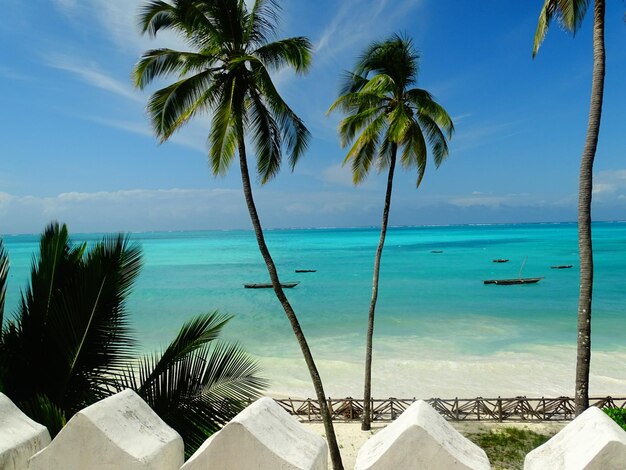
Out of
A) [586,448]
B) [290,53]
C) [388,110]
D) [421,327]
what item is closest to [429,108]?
[388,110]

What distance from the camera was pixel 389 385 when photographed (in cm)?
1930

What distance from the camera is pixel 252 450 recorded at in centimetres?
166

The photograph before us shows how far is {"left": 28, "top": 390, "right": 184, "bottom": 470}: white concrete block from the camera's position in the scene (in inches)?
69.4

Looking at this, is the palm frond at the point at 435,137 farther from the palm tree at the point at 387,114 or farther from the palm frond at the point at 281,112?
the palm frond at the point at 281,112

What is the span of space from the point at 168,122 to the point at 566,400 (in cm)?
1393

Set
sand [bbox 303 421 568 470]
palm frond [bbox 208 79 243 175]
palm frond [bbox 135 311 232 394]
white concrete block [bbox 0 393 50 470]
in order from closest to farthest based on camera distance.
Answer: white concrete block [bbox 0 393 50 470], palm frond [bbox 135 311 232 394], palm frond [bbox 208 79 243 175], sand [bbox 303 421 568 470]

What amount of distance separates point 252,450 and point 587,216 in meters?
8.00

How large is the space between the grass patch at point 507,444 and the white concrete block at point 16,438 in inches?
426

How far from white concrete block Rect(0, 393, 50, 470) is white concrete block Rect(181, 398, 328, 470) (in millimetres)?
956

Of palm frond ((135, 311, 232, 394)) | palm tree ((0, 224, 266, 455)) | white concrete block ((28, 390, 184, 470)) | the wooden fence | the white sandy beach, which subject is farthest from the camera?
the white sandy beach

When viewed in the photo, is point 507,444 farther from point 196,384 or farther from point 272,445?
point 272,445

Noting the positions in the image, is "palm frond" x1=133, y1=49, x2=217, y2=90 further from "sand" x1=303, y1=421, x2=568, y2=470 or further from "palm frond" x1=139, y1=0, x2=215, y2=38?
"sand" x1=303, y1=421, x2=568, y2=470

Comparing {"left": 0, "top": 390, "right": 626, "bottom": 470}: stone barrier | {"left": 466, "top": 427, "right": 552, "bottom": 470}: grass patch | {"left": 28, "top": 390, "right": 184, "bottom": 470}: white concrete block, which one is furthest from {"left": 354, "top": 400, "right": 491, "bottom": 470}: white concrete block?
{"left": 466, "top": 427, "right": 552, "bottom": 470}: grass patch

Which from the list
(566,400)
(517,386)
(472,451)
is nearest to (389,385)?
(517,386)
